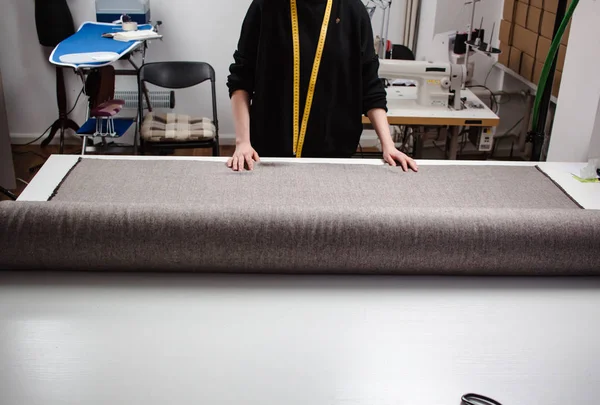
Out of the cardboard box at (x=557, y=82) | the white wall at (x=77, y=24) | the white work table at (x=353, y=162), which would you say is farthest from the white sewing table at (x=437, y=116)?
the white wall at (x=77, y=24)

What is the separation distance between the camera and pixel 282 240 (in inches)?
47.1

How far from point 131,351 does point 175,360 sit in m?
0.08

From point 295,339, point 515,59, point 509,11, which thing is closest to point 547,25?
point 515,59

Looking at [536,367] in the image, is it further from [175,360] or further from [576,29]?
[576,29]

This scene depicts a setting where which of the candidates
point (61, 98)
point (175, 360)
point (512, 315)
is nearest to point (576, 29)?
point (512, 315)

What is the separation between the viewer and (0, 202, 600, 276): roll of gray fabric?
1.20m

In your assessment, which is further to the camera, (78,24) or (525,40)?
(78,24)

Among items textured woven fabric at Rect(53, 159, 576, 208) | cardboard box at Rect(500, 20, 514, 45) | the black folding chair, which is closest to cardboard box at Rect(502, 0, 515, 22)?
cardboard box at Rect(500, 20, 514, 45)

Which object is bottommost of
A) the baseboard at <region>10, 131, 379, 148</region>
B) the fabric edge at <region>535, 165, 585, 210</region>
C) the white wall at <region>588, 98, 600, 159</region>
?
the baseboard at <region>10, 131, 379, 148</region>

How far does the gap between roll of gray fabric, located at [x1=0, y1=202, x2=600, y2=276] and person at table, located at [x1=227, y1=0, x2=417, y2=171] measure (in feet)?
1.25

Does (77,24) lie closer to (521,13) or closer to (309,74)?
(521,13)

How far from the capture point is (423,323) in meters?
1.10

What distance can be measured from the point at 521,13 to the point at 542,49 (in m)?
0.36

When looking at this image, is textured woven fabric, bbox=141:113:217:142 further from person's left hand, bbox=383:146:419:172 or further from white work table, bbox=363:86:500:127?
person's left hand, bbox=383:146:419:172
